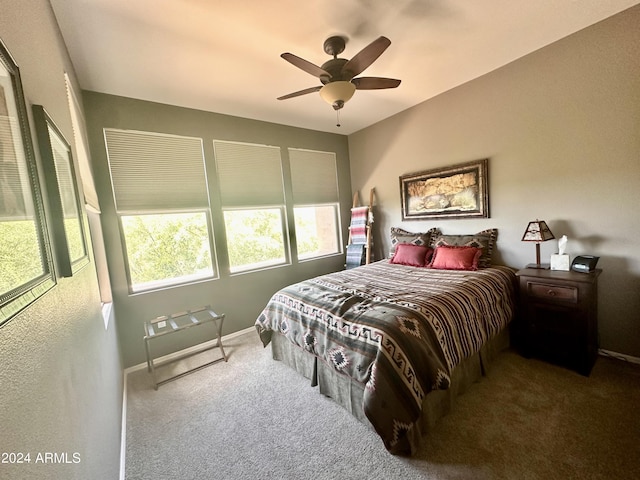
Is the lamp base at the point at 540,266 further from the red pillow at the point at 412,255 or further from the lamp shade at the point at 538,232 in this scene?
the red pillow at the point at 412,255

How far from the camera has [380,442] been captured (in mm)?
1624

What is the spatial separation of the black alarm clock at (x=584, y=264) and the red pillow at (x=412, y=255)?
130 centimetres

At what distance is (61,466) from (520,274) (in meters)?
3.05

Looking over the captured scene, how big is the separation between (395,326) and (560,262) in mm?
1858

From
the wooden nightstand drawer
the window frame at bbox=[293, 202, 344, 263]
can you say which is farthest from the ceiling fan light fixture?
the wooden nightstand drawer

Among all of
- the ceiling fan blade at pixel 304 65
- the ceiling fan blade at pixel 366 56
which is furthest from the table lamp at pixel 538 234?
the ceiling fan blade at pixel 304 65

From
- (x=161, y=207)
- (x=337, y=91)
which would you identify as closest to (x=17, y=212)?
(x=337, y=91)

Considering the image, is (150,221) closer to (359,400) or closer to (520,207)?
(359,400)

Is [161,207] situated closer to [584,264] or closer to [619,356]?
[584,264]

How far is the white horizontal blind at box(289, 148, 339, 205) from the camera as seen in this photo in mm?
3898

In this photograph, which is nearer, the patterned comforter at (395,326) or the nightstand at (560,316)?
the patterned comforter at (395,326)

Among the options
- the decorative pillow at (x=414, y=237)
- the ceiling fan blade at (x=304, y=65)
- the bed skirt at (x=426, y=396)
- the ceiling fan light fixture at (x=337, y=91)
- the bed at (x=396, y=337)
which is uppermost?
the ceiling fan blade at (x=304, y=65)

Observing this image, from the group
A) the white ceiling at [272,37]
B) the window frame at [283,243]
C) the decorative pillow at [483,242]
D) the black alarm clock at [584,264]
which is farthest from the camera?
the window frame at [283,243]

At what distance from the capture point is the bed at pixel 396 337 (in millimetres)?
1502
